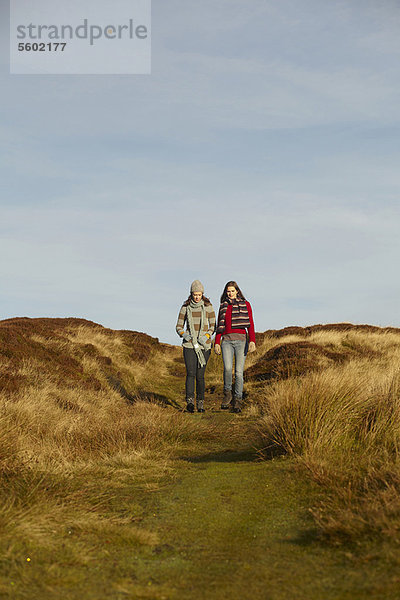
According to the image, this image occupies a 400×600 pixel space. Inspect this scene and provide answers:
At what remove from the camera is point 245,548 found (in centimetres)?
377

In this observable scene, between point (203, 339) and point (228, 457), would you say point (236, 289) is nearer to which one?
point (203, 339)

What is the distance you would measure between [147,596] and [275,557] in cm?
96

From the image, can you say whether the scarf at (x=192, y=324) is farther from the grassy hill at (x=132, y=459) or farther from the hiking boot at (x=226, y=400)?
the grassy hill at (x=132, y=459)

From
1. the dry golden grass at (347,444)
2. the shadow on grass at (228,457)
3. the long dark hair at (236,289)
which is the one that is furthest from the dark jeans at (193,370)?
the shadow on grass at (228,457)

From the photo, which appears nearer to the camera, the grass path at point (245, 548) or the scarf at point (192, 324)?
the grass path at point (245, 548)

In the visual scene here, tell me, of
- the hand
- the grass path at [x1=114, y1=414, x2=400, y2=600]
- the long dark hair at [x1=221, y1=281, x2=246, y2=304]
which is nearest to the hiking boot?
the hand

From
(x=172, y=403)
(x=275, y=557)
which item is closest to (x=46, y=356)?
(x=172, y=403)

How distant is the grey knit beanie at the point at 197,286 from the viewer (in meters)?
10.5

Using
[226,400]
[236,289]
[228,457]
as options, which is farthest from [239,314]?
[228,457]

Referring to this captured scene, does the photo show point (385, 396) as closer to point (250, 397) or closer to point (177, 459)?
point (177, 459)

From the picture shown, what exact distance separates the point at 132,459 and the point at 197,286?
4671 mm

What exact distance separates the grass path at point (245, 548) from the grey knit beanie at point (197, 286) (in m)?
5.05

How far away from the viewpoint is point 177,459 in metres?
6.80

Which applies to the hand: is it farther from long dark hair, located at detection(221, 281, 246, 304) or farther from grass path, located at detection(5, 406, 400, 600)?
grass path, located at detection(5, 406, 400, 600)
